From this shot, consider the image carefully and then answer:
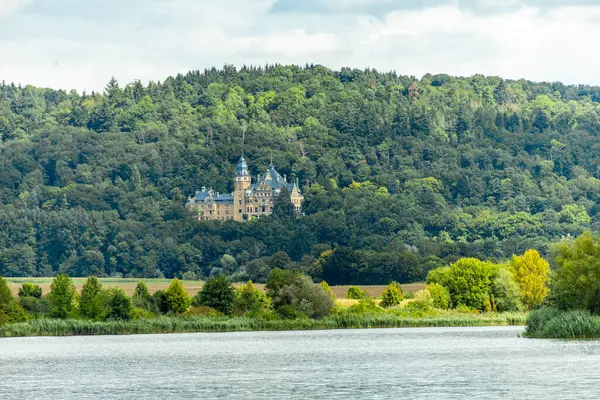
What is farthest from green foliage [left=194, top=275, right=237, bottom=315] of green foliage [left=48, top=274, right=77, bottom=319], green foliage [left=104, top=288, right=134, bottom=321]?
green foliage [left=48, top=274, right=77, bottom=319]

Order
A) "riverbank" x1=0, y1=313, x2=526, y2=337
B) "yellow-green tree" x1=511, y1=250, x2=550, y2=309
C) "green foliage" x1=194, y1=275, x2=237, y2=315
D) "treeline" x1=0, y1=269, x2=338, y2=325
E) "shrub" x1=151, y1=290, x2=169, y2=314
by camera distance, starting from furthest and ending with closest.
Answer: "yellow-green tree" x1=511, y1=250, x2=550, y2=309 < "shrub" x1=151, y1=290, x2=169, y2=314 < "green foliage" x1=194, y1=275, x2=237, y2=315 < "treeline" x1=0, y1=269, x2=338, y2=325 < "riverbank" x1=0, y1=313, x2=526, y2=337

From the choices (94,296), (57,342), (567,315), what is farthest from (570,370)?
(94,296)

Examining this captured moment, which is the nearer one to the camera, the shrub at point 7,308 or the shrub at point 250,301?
the shrub at point 7,308

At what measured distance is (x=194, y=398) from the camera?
165 ft

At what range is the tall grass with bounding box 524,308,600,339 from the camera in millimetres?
74250

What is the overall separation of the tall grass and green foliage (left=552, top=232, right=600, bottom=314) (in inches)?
46.1

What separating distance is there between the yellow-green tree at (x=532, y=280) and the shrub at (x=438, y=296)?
8500 millimetres

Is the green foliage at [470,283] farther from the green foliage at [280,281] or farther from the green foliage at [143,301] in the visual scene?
the green foliage at [143,301]

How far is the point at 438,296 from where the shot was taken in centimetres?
12188

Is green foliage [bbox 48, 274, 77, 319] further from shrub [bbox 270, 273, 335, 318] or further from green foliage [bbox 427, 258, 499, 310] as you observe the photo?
green foliage [bbox 427, 258, 499, 310]

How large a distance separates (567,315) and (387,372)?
66.2 ft

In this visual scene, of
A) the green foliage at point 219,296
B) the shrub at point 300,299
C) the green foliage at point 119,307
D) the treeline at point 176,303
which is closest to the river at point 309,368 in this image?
the green foliage at point 119,307

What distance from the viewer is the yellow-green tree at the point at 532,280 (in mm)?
125625

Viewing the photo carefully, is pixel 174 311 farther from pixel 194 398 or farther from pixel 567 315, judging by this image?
pixel 194 398
